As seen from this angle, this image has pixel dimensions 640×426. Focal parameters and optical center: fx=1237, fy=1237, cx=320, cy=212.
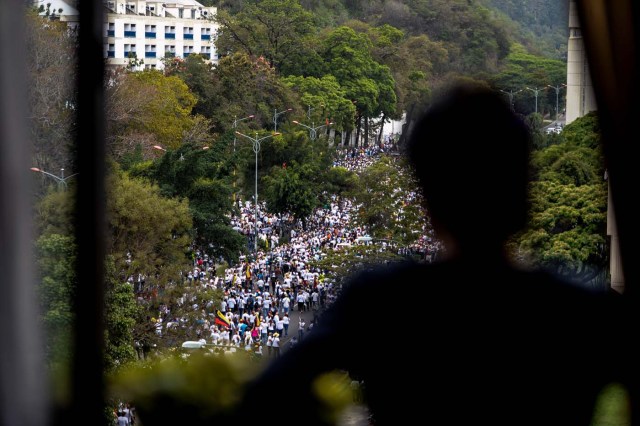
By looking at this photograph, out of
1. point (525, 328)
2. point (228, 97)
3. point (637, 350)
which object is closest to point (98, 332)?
point (525, 328)

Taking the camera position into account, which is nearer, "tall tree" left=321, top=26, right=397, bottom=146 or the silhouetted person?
the silhouetted person

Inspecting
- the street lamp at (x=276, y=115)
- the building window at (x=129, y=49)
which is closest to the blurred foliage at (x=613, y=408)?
the street lamp at (x=276, y=115)

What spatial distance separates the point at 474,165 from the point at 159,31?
53.2m

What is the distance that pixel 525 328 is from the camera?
1238 mm

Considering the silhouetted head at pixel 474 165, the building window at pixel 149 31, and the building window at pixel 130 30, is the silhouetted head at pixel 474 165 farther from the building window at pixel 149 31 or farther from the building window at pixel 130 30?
the building window at pixel 149 31

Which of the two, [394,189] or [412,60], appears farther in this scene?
[412,60]

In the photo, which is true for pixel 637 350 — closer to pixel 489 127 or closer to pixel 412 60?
pixel 489 127

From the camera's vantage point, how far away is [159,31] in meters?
53.5

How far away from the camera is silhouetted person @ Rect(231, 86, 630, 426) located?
46.3 inches

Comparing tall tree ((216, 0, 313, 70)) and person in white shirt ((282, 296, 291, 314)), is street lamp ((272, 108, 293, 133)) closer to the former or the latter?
tall tree ((216, 0, 313, 70))

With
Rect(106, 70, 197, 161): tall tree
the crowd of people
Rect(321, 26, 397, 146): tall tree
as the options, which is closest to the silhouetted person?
the crowd of people

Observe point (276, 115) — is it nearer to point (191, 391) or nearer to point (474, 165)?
point (474, 165)

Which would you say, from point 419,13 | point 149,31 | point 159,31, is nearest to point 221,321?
point 149,31

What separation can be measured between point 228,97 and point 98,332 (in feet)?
148
